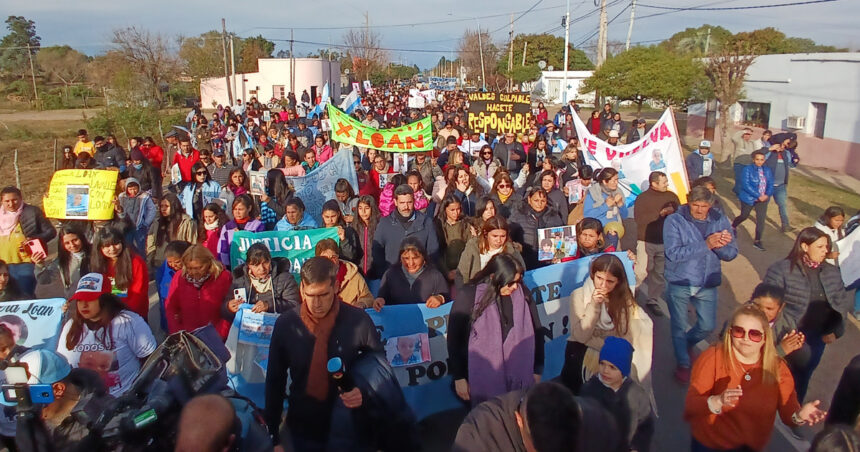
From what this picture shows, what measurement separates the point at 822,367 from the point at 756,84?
21520mm

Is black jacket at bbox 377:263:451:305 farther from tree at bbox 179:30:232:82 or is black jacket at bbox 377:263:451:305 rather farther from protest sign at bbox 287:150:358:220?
tree at bbox 179:30:232:82

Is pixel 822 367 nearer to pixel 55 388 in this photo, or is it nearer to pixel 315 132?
pixel 55 388

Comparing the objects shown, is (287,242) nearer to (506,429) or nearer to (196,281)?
(196,281)

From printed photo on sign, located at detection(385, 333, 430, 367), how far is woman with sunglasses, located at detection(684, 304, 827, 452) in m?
1.99

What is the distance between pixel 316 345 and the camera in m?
2.90

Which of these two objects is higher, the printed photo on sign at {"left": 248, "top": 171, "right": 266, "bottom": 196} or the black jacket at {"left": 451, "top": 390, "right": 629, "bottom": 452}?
the printed photo on sign at {"left": 248, "top": 171, "right": 266, "bottom": 196}

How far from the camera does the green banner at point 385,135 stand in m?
9.85

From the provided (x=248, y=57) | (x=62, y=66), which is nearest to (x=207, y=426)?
(x=248, y=57)

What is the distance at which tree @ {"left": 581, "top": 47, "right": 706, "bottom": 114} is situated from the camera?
22.4 metres

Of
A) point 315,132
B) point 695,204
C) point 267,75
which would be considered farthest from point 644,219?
point 267,75

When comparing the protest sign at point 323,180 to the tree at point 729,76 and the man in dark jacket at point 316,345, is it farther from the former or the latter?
the tree at point 729,76

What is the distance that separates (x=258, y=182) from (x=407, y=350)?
4.78 m

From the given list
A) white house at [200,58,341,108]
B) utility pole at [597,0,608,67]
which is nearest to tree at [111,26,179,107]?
white house at [200,58,341,108]

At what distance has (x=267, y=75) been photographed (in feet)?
157
